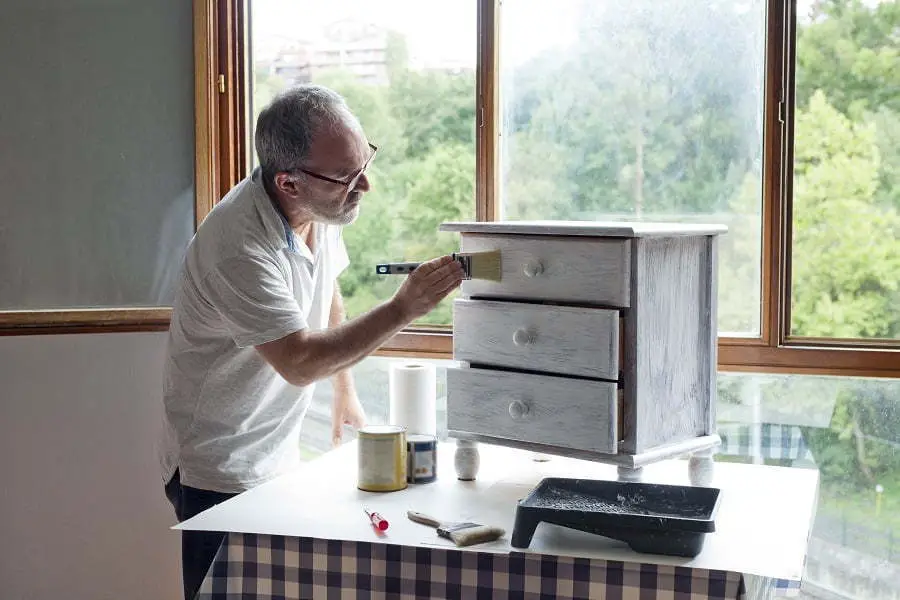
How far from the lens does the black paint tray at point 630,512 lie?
4.55ft

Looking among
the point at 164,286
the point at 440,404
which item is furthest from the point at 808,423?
the point at 164,286

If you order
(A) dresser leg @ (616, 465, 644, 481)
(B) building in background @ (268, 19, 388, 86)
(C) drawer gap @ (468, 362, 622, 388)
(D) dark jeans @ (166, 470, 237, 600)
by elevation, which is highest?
(B) building in background @ (268, 19, 388, 86)

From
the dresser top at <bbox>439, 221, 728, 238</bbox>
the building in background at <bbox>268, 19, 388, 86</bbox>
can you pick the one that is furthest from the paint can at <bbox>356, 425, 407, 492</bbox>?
the building in background at <bbox>268, 19, 388, 86</bbox>

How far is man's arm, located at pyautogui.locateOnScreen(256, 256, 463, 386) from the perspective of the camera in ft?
5.80

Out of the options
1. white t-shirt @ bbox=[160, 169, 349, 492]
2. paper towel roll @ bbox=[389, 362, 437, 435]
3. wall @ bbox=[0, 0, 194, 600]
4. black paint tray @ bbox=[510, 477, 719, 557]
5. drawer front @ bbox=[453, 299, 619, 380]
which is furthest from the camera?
wall @ bbox=[0, 0, 194, 600]

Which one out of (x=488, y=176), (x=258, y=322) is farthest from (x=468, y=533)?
(x=488, y=176)

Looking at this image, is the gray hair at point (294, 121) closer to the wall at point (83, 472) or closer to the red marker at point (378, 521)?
the red marker at point (378, 521)

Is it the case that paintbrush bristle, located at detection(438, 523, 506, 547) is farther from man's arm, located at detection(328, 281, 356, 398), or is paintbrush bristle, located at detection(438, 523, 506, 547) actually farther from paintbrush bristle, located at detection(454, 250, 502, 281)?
man's arm, located at detection(328, 281, 356, 398)

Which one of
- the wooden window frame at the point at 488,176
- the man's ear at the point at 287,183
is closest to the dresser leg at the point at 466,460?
the man's ear at the point at 287,183

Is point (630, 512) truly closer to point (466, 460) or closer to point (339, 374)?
point (466, 460)

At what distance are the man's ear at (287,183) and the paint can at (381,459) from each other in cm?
47

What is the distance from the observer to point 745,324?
235 cm

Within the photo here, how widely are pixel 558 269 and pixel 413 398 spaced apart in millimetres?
472

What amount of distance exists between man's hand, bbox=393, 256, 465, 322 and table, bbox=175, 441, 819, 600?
0.29 meters
